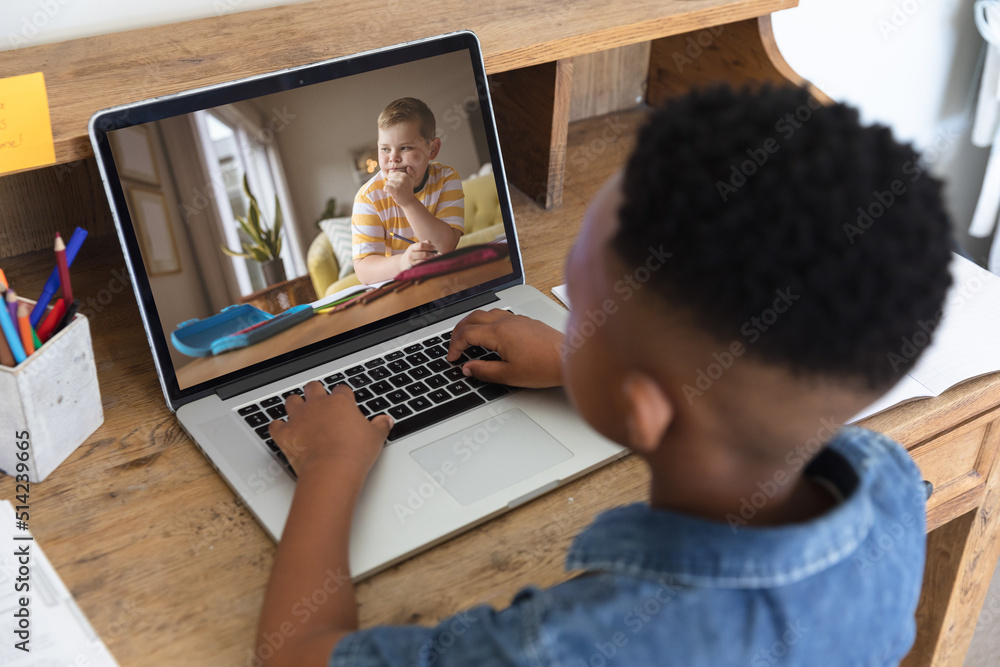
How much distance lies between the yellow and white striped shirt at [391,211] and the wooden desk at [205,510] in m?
0.15

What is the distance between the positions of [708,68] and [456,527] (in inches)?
35.4

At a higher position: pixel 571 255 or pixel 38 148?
pixel 38 148

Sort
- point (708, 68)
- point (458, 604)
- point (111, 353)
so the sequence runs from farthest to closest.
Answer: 1. point (708, 68)
2. point (111, 353)
3. point (458, 604)

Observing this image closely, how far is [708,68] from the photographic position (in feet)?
4.13

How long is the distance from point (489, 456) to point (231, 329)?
29 cm

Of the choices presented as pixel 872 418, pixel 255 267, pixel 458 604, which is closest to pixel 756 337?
pixel 458 604

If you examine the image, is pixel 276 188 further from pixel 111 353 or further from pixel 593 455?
pixel 593 455

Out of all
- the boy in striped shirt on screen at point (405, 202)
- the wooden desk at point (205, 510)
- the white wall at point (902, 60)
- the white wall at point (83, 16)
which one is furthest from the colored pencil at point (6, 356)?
the white wall at point (902, 60)

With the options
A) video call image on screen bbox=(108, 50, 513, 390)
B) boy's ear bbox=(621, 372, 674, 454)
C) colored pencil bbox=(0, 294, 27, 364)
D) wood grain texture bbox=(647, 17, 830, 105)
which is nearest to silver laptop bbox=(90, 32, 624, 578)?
video call image on screen bbox=(108, 50, 513, 390)

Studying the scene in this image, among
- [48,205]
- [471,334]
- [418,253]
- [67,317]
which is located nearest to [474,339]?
[471,334]

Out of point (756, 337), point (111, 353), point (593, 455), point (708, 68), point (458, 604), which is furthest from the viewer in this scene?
point (708, 68)

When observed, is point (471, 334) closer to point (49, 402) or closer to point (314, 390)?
point (314, 390)

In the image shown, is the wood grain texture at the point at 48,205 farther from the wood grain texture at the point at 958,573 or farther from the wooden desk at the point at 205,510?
the wood grain texture at the point at 958,573

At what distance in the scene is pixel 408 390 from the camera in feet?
2.61
